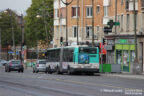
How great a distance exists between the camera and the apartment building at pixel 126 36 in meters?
61.2

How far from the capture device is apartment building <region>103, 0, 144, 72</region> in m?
61.2

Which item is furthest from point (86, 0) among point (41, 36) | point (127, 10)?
point (41, 36)

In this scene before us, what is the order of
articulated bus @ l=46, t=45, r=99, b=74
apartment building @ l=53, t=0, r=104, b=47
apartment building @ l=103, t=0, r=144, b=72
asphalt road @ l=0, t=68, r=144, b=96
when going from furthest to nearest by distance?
apartment building @ l=53, t=0, r=104, b=47, apartment building @ l=103, t=0, r=144, b=72, articulated bus @ l=46, t=45, r=99, b=74, asphalt road @ l=0, t=68, r=144, b=96

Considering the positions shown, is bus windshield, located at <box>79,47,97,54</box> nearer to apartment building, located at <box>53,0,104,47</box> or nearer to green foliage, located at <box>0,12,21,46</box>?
apartment building, located at <box>53,0,104,47</box>

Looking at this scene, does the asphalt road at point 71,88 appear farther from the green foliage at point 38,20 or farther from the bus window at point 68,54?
the green foliage at point 38,20

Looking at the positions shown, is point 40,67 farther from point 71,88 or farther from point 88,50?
point 71,88

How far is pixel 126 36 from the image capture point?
64688 millimetres

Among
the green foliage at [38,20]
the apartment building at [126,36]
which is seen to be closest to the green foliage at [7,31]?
the green foliage at [38,20]

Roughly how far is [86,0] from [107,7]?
7994mm

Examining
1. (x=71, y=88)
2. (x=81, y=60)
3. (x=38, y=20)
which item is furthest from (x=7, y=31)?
(x=71, y=88)

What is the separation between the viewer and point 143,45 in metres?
60.9

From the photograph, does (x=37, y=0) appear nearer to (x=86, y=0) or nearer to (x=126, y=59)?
(x=86, y=0)

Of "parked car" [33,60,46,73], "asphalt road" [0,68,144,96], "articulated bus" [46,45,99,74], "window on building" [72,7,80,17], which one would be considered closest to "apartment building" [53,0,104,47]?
"window on building" [72,7,80,17]

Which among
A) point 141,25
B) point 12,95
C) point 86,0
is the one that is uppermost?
point 86,0
